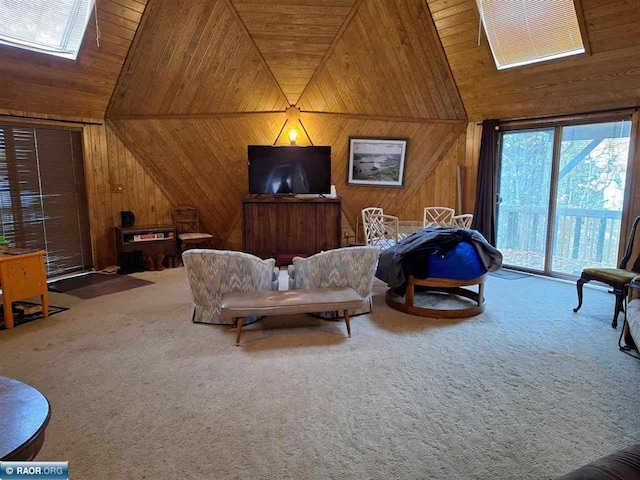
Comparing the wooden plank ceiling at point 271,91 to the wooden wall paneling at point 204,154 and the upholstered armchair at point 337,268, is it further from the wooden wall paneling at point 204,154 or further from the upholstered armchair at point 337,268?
the upholstered armchair at point 337,268

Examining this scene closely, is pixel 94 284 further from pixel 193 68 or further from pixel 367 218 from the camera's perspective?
pixel 367 218

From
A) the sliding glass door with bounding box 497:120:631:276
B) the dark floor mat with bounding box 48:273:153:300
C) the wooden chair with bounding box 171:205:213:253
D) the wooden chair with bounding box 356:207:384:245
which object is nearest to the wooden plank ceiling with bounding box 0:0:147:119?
the wooden chair with bounding box 171:205:213:253

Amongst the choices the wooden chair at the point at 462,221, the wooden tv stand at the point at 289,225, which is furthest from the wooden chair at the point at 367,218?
the wooden chair at the point at 462,221

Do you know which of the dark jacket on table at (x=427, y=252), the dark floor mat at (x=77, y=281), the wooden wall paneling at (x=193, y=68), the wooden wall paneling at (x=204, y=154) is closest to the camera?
the dark jacket on table at (x=427, y=252)

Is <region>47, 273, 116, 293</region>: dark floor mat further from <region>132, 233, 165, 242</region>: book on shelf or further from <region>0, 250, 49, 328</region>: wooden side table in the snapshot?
<region>0, 250, 49, 328</region>: wooden side table

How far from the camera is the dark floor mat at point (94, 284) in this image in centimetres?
510

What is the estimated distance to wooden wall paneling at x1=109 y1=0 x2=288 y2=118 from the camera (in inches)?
198

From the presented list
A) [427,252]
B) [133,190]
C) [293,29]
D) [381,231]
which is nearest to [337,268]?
[427,252]

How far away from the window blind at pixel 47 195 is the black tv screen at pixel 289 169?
2505 mm

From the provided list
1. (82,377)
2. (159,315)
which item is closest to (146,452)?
(82,377)

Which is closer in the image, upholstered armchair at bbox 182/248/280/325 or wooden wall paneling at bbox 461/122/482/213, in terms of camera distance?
upholstered armchair at bbox 182/248/280/325

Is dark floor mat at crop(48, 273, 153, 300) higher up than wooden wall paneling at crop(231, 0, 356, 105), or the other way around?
wooden wall paneling at crop(231, 0, 356, 105)

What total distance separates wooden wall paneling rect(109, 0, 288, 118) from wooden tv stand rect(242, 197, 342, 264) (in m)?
1.59

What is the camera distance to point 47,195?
18.5ft
